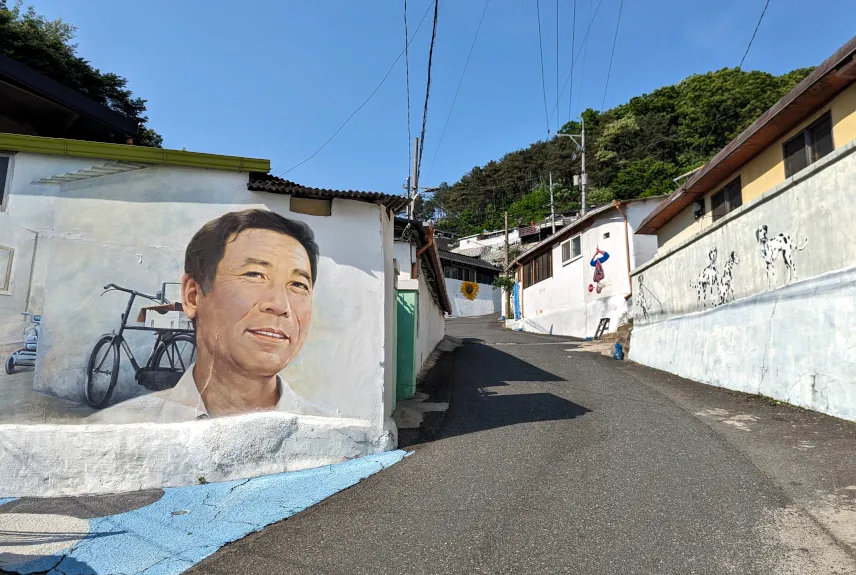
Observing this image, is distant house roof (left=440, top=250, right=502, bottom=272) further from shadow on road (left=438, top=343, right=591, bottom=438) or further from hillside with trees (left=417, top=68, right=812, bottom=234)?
shadow on road (left=438, top=343, right=591, bottom=438)

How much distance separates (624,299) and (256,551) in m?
18.6

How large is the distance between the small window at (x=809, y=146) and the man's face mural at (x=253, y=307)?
30.9 feet

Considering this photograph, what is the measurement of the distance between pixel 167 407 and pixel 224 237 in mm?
2241

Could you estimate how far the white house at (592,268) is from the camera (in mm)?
21078

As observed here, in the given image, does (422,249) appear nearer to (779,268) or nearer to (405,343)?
(405,343)

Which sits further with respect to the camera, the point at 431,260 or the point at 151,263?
the point at 431,260

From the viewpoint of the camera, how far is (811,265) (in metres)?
7.56

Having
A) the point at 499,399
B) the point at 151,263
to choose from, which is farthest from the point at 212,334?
the point at 499,399

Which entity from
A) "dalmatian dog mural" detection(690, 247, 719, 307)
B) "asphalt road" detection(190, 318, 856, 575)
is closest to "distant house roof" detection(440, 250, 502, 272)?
"dalmatian dog mural" detection(690, 247, 719, 307)

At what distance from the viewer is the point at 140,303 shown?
674 cm

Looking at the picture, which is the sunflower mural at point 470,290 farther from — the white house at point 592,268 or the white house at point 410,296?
the white house at point 410,296

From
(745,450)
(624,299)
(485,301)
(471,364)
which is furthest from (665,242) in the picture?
(485,301)

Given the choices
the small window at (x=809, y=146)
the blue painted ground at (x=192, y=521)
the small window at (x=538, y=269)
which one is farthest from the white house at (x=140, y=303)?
the small window at (x=538, y=269)

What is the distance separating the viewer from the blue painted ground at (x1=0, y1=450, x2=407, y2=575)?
167 inches
